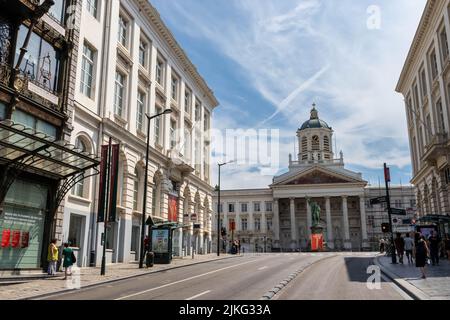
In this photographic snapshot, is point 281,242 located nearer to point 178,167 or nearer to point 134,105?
point 178,167

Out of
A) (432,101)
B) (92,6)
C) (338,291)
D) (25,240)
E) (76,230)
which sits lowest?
(338,291)

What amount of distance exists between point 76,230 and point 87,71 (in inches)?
387

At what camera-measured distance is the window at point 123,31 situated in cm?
3182

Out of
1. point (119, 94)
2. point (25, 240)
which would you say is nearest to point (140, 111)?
point (119, 94)

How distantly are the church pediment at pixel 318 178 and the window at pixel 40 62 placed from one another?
81183 mm

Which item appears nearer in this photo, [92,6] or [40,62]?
[40,62]

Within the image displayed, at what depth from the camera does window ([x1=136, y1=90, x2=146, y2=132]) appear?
33987 millimetres

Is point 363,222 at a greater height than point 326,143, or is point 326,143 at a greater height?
point 326,143

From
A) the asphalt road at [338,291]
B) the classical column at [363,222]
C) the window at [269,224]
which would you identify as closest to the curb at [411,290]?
the asphalt road at [338,291]

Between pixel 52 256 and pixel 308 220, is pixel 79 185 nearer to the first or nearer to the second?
pixel 52 256

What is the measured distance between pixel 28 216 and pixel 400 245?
2178 cm

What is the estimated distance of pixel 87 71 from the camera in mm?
26641

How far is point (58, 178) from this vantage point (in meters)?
21.6
